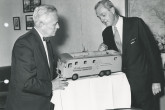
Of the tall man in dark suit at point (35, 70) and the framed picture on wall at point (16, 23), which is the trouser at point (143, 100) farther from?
the framed picture on wall at point (16, 23)

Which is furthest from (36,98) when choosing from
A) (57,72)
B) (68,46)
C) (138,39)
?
(68,46)

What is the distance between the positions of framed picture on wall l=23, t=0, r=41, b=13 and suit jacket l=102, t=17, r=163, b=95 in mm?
2553

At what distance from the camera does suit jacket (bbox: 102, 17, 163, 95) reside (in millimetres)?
2779

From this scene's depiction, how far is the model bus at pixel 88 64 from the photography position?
7.79 feet

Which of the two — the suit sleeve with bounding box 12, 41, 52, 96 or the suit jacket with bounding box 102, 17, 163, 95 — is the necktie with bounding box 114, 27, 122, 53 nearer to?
the suit jacket with bounding box 102, 17, 163, 95

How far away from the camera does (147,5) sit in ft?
12.7

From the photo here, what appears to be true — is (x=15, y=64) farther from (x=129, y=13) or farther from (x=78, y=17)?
(x=78, y=17)

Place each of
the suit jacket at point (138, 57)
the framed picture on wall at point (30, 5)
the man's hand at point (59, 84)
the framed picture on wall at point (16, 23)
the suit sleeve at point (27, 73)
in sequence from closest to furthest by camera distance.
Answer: the suit sleeve at point (27, 73), the man's hand at point (59, 84), the suit jacket at point (138, 57), the framed picture on wall at point (30, 5), the framed picture on wall at point (16, 23)

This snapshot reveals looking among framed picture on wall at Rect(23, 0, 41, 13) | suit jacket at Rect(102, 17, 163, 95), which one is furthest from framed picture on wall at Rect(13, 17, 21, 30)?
suit jacket at Rect(102, 17, 163, 95)

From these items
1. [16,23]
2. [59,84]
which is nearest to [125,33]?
[59,84]

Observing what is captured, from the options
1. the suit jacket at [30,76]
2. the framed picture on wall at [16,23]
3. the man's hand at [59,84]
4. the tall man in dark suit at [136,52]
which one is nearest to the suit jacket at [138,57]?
the tall man in dark suit at [136,52]

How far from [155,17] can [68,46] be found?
5.79 ft

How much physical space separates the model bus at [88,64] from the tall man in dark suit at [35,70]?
112 millimetres

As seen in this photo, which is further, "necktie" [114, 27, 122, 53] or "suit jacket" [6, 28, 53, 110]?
"necktie" [114, 27, 122, 53]
